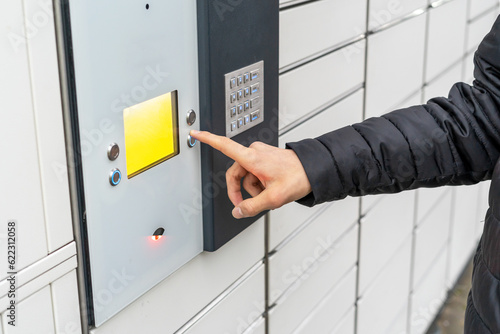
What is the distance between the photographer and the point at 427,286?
12.7ft

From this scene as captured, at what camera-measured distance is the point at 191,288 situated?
1779 millimetres

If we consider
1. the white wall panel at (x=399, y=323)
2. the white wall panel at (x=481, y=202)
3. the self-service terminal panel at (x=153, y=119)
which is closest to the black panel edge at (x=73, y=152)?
the self-service terminal panel at (x=153, y=119)

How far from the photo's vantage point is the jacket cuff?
1.59m

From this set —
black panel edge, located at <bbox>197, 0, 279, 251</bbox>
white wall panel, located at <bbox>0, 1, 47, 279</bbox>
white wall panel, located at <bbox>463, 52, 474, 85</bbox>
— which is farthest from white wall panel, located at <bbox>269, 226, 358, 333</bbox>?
white wall panel, located at <bbox>463, 52, 474, 85</bbox>

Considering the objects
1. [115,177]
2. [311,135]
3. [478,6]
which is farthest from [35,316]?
[478,6]

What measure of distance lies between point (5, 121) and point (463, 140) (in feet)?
3.78

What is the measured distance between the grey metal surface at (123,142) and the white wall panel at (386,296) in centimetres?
156

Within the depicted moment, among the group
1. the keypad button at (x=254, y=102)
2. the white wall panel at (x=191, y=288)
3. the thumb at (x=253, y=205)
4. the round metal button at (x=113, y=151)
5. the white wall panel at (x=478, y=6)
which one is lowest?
the white wall panel at (x=191, y=288)

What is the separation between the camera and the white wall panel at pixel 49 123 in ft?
3.81

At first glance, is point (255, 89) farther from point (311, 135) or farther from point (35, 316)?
point (35, 316)

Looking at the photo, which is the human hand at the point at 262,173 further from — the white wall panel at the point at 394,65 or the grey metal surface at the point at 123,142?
the white wall panel at the point at 394,65

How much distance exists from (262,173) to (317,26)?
0.84 meters

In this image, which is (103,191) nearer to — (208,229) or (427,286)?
(208,229)

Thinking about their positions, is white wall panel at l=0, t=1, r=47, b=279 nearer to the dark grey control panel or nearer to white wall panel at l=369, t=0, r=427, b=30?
the dark grey control panel
